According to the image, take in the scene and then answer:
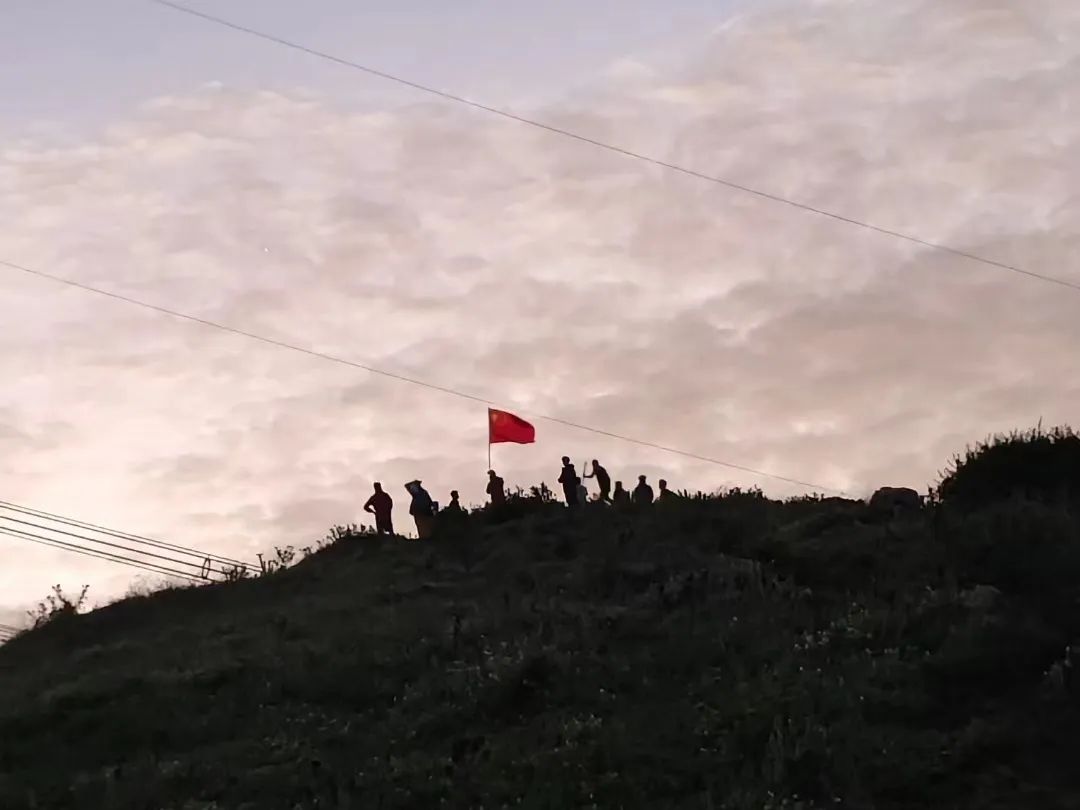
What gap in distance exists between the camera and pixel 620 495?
106 ft

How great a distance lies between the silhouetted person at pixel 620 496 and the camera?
31253 millimetres

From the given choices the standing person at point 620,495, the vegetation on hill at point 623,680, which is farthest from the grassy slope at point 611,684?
the standing person at point 620,495

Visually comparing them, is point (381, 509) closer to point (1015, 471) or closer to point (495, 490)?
point (495, 490)

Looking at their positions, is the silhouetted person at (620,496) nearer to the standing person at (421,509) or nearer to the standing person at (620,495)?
the standing person at (620,495)

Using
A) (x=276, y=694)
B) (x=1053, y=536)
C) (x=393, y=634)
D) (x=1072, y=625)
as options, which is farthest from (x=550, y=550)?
(x=1072, y=625)

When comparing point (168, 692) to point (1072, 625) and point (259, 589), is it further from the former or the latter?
point (1072, 625)

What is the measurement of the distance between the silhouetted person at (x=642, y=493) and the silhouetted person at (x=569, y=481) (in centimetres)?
150

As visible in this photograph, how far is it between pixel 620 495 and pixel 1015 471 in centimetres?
967

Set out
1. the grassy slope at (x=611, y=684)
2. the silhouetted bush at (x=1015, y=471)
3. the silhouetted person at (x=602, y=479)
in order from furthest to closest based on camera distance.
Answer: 1. the silhouetted person at (x=602, y=479)
2. the silhouetted bush at (x=1015, y=471)
3. the grassy slope at (x=611, y=684)

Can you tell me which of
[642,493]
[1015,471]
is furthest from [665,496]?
[1015,471]

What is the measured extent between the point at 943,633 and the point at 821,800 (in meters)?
5.01

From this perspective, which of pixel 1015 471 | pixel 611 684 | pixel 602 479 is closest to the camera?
pixel 611 684

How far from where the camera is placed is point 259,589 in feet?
99.6

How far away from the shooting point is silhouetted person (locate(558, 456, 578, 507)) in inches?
1264
